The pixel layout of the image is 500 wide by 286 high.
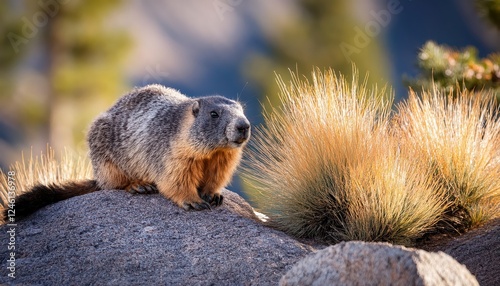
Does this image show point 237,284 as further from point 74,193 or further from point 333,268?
point 74,193

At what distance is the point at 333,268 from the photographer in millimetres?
4594

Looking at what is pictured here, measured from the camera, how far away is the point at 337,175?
702cm

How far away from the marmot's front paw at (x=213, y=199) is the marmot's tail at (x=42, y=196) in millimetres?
1548

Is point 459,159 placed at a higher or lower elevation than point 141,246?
higher

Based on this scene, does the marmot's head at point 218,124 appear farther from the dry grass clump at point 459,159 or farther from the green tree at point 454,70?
the green tree at point 454,70

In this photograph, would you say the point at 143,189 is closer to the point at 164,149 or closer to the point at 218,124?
the point at 164,149

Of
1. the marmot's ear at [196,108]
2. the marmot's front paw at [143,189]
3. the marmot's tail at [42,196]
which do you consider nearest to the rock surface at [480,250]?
the marmot's ear at [196,108]

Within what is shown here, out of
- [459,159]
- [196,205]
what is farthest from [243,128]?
[459,159]

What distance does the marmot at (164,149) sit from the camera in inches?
269

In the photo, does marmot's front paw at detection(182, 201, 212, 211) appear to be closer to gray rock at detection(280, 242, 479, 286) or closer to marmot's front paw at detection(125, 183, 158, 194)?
marmot's front paw at detection(125, 183, 158, 194)

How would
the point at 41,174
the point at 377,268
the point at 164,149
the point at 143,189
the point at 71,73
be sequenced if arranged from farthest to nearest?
1. the point at 71,73
2. the point at 41,174
3. the point at 143,189
4. the point at 164,149
5. the point at 377,268

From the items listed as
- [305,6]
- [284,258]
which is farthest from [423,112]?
[305,6]

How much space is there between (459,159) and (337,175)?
1.54 m

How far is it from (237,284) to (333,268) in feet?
4.35
